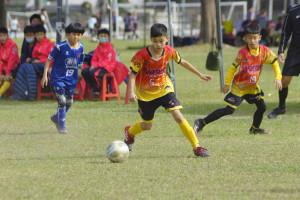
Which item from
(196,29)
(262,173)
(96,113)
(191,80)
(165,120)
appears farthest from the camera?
(196,29)

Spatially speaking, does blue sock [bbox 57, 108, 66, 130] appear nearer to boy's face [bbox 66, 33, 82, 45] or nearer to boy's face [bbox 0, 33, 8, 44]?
boy's face [bbox 66, 33, 82, 45]

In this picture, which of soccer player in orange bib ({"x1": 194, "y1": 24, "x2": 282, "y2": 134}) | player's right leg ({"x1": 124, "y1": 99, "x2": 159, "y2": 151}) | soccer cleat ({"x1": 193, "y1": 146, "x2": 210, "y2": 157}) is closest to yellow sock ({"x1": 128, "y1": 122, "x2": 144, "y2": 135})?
player's right leg ({"x1": 124, "y1": 99, "x2": 159, "y2": 151})

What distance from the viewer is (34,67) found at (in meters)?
13.6

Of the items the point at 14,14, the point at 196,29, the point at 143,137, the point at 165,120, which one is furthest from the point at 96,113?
the point at 14,14

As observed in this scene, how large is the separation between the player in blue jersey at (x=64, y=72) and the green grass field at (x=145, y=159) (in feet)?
1.07

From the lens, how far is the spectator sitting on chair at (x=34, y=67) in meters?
13.6

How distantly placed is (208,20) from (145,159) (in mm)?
20515

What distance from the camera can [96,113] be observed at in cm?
1157

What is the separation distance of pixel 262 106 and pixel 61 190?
13.9ft

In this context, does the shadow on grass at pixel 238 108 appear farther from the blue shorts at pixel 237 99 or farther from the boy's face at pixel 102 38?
the blue shorts at pixel 237 99

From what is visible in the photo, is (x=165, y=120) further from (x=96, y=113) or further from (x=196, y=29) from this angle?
(x=196, y=29)

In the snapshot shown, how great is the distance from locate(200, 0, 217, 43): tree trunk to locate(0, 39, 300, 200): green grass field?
1526cm

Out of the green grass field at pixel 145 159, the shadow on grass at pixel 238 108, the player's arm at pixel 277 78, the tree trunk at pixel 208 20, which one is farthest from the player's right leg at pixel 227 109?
the tree trunk at pixel 208 20

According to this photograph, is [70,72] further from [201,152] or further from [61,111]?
[201,152]
